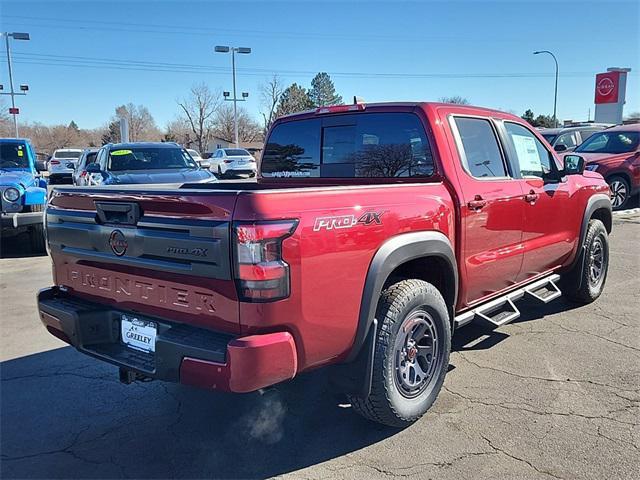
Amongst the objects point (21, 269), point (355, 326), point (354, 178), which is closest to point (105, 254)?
point (355, 326)

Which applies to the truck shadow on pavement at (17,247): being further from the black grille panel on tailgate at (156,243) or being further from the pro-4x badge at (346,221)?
the pro-4x badge at (346,221)

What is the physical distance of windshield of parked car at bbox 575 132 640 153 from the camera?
42.0 ft

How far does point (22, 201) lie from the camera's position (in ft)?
26.8

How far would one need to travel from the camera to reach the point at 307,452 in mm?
3031

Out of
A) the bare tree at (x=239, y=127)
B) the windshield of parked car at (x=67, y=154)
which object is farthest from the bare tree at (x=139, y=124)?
the windshield of parked car at (x=67, y=154)

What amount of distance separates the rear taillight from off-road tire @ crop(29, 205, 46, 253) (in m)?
7.20

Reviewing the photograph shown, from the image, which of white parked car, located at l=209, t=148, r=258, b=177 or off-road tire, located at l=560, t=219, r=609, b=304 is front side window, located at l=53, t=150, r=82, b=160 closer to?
white parked car, located at l=209, t=148, r=258, b=177

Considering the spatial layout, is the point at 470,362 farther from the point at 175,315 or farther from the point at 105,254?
the point at 105,254

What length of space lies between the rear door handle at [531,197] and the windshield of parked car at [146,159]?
7392mm

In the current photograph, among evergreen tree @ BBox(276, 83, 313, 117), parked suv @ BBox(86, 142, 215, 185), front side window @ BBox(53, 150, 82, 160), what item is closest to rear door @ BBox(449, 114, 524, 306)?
parked suv @ BBox(86, 142, 215, 185)

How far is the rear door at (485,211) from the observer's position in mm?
3684

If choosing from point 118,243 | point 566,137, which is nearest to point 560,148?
point 566,137

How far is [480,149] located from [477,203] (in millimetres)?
565

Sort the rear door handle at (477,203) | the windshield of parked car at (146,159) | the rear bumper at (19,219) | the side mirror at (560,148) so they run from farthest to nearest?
the side mirror at (560,148) → the windshield of parked car at (146,159) → the rear bumper at (19,219) → the rear door handle at (477,203)
